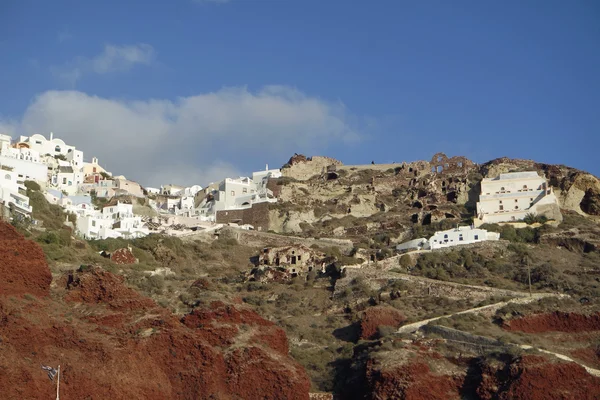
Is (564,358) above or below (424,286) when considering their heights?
below

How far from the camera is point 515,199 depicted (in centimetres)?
7850

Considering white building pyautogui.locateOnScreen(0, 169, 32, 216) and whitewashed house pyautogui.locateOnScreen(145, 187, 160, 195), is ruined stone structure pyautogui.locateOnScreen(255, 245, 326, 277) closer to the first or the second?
white building pyautogui.locateOnScreen(0, 169, 32, 216)

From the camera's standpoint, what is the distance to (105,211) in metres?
78.9

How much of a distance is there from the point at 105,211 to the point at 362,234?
2215 centimetres

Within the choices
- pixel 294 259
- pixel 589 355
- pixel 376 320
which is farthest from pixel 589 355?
pixel 294 259

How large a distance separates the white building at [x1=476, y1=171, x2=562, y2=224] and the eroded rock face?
3445cm

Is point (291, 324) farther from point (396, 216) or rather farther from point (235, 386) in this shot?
point (396, 216)

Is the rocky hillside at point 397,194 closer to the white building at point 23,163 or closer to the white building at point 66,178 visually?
the white building at point 66,178

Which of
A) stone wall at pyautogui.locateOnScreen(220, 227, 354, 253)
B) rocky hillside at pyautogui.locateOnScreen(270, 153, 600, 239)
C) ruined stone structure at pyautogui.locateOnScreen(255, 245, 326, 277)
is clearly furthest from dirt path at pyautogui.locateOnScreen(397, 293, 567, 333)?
rocky hillside at pyautogui.locateOnScreen(270, 153, 600, 239)

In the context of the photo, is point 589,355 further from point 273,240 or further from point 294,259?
point 273,240

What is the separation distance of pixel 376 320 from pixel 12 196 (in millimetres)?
28368

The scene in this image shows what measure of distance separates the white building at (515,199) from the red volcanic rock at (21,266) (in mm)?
40296

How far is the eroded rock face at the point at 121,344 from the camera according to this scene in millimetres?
39094

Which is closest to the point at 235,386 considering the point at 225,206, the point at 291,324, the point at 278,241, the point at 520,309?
the point at 291,324
